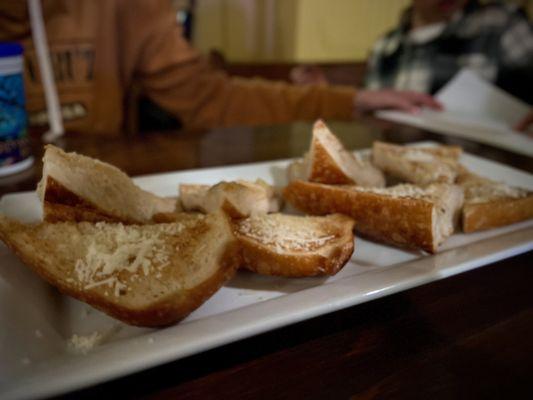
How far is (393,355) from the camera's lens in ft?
1.50

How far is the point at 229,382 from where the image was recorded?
1.38 feet

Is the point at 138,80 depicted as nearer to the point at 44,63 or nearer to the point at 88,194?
the point at 44,63

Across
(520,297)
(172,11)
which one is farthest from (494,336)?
(172,11)

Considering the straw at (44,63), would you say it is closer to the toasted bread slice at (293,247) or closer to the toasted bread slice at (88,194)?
the toasted bread slice at (88,194)

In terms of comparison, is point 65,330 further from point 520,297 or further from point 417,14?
point 417,14

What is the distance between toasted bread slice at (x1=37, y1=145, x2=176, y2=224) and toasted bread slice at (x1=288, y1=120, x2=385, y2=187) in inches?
12.5

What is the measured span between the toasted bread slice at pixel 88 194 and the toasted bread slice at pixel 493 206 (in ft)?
1.88

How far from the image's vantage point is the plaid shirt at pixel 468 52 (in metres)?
2.85

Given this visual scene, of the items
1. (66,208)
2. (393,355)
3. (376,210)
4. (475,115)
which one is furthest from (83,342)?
(475,115)

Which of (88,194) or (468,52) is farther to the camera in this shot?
(468,52)

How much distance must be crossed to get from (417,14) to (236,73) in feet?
5.26

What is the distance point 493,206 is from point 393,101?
1389mm

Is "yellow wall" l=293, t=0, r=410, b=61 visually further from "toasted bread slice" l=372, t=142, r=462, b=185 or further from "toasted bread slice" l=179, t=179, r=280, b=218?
"toasted bread slice" l=179, t=179, r=280, b=218

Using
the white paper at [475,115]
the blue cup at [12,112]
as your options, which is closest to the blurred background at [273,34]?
the white paper at [475,115]
